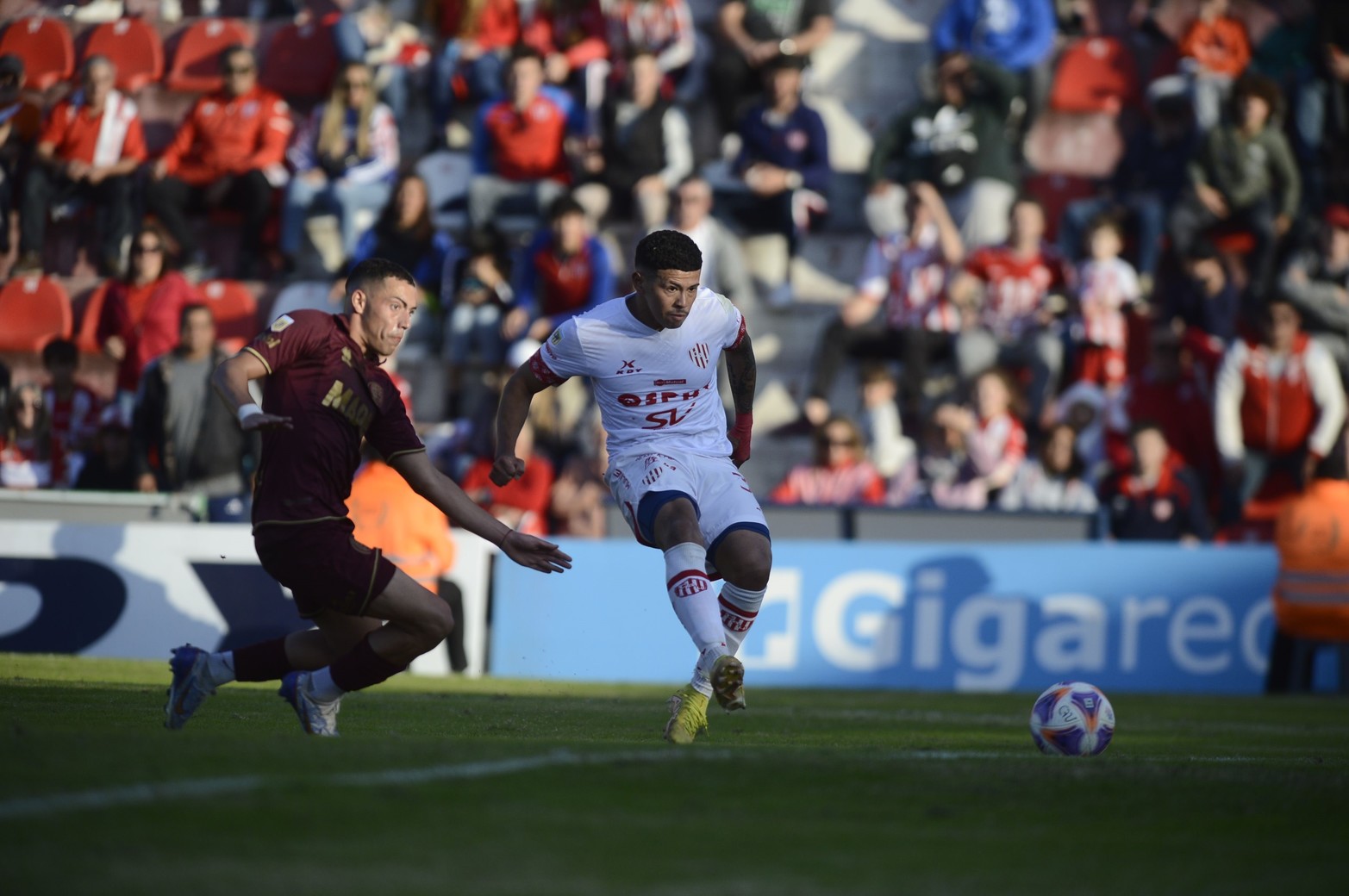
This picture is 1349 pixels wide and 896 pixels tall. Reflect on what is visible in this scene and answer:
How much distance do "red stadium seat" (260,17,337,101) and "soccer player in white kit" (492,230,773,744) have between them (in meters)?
10.2

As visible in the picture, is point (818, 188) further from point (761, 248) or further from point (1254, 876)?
point (1254, 876)

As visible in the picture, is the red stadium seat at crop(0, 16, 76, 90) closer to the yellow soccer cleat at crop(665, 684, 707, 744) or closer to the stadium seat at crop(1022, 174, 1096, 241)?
the stadium seat at crop(1022, 174, 1096, 241)

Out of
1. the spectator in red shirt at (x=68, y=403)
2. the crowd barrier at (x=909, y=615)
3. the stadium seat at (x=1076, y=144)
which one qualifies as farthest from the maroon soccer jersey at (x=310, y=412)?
the stadium seat at (x=1076, y=144)

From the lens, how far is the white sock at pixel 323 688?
6.51 meters

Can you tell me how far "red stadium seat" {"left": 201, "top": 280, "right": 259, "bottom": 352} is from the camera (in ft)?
51.3

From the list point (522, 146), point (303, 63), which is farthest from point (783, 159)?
point (303, 63)

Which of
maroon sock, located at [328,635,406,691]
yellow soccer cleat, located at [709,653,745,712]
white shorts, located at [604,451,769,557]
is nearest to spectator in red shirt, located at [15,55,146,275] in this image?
white shorts, located at [604,451,769,557]

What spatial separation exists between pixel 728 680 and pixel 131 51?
1357cm

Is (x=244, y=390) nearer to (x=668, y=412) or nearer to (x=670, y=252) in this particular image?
(x=670, y=252)

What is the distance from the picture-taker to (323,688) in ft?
21.4

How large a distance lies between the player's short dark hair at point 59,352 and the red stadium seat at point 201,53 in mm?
3928

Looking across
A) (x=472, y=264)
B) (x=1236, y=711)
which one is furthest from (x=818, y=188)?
(x=1236, y=711)

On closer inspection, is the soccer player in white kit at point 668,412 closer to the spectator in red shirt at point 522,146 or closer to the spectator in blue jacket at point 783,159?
the spectator in blue jacket at point 783,159

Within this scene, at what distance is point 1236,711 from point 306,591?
22.6ft
